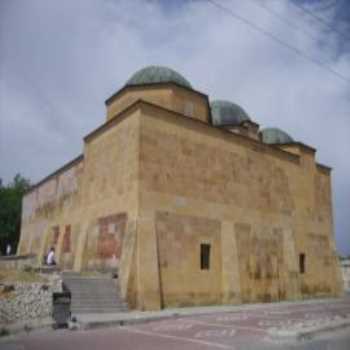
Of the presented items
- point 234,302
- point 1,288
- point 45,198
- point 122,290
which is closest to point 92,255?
point 122,290

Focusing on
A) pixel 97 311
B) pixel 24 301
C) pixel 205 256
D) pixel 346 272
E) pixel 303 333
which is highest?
pixel 205 256

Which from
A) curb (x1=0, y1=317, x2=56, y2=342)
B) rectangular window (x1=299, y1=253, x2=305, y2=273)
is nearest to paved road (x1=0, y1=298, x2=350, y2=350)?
curb (x1=0, y1=317, x2=56, y2=342)

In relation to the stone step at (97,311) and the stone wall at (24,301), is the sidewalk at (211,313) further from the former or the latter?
the stone wall at (24,301)

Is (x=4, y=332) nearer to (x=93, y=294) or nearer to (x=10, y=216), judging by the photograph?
(x=93, y=294)

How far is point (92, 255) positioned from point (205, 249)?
15.4 feet

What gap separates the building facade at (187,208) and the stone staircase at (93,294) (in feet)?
1.42

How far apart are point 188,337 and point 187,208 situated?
8.24 meters

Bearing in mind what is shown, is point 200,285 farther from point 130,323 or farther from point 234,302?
point 130,323

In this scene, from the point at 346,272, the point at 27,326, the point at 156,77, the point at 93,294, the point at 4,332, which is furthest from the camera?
the point at 346,272

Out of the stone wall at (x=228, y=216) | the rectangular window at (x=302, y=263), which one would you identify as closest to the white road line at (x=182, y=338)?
the stone wall at (x=228, y=216)

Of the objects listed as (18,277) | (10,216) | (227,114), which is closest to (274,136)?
(227,114)

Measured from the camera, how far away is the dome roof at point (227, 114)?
1025 inches

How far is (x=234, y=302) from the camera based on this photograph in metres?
18.2

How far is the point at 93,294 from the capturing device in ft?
47.4
